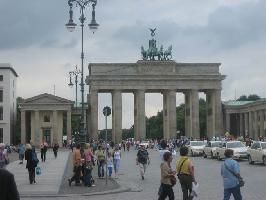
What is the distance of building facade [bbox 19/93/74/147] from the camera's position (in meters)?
116

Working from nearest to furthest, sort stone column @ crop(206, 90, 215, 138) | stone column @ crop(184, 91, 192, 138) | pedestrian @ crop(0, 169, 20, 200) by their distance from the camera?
pedestrian @ crop(0, 169, 20, 200) → stone column @ crop(206, 90, 215, 138) → stone column @ crop(184, 91, 192, 138)

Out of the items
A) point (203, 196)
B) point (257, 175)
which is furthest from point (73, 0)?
point (203, 196)

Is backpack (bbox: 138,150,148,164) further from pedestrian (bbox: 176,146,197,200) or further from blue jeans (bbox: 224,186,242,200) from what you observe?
blue jeans (bbox: 224,186,242,200)

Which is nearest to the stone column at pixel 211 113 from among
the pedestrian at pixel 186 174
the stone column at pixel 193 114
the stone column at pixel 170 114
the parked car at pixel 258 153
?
the stone column at pixel 193 114

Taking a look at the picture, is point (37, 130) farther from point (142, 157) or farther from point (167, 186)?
point (167, 186)

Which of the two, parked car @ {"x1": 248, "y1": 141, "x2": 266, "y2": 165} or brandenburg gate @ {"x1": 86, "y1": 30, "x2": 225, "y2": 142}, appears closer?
parked car @ {"x1": 248, "y1": 141, "x2": 266, "y2": 165}

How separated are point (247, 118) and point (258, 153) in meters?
85.5

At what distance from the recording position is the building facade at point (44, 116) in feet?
379

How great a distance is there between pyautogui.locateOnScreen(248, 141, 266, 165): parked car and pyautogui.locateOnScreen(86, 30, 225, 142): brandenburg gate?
74912 mm

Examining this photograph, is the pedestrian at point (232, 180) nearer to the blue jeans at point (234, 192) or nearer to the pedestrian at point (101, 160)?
the blue jeans at point (234, 192)

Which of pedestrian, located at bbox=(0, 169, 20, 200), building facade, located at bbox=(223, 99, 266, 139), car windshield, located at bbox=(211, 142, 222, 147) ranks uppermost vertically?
building facade, located at bbox=(223, 99, 266, 139)

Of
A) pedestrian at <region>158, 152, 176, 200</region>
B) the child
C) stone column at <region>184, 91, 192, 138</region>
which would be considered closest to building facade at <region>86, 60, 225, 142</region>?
stone column at <region>184, 91, 192, 138</region>

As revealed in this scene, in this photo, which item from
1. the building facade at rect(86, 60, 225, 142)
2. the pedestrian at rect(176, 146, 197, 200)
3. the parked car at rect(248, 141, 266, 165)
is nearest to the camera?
the pedestrian at rect(176, 146, 197, 200)

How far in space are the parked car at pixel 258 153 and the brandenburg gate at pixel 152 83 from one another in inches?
A: 2949
